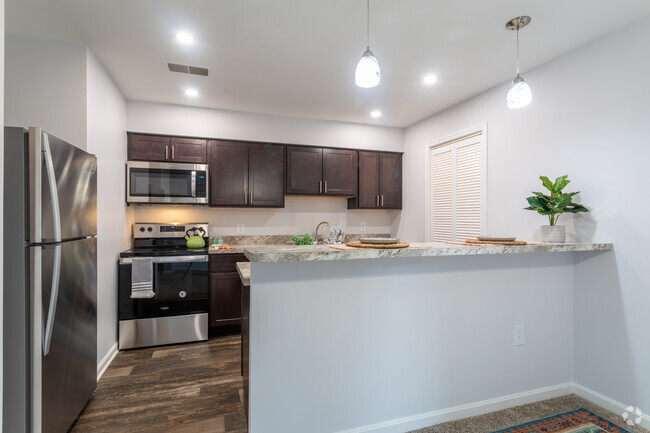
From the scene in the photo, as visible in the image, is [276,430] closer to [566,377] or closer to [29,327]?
[29,327]

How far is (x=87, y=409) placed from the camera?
2178 mm

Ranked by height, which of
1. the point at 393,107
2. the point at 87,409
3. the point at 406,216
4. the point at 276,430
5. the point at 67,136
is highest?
the point at 393,107

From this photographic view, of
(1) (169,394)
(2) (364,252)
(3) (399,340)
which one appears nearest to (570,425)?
(3) (399,340)

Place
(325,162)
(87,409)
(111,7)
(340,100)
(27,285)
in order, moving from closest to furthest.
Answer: (27,285)
(111,7)
(87,409)
(340,100)
(325,162)

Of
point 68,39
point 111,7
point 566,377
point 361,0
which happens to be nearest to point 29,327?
point 111,7

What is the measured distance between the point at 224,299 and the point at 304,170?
1.77m

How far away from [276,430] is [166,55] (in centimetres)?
268

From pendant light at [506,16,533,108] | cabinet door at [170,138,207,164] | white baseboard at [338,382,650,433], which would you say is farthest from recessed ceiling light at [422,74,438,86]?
white baseboard at [338,382,650,433]

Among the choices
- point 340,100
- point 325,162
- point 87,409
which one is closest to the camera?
point 87,409

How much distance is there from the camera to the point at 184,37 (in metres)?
2.35

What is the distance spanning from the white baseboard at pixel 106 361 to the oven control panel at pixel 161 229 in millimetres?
1159

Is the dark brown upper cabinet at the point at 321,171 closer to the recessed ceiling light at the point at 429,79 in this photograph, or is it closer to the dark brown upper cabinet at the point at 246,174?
the dark brown upper cabinet at the point at 246,174

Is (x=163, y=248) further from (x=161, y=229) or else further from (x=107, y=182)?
(x=107, y=182)

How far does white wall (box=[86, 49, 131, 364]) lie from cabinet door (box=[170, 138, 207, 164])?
49cm
